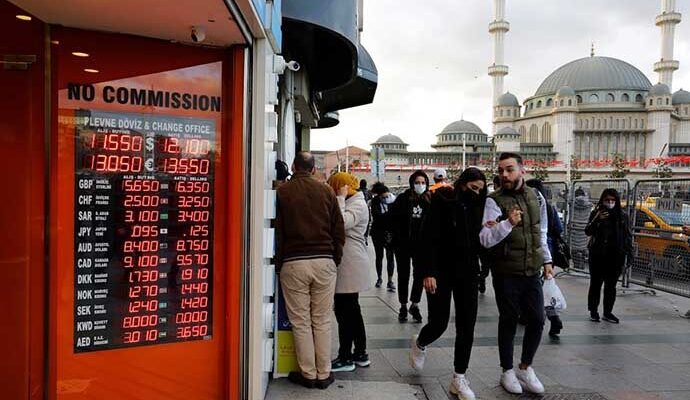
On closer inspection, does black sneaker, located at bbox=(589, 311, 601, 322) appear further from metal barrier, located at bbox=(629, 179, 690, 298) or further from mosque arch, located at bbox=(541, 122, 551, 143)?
mosque arch, located at bbox=(541, 122, 551, 143)

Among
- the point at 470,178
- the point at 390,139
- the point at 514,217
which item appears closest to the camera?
the point at 514,217

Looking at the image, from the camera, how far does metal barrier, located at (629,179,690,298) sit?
8266 millimetres

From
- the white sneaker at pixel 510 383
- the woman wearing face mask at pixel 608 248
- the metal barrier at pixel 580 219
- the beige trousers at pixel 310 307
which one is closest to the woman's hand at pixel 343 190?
the beige trousers at pixel 310 307

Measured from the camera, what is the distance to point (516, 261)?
14.6ft

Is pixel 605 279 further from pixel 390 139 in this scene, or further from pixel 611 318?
pixel 390 139

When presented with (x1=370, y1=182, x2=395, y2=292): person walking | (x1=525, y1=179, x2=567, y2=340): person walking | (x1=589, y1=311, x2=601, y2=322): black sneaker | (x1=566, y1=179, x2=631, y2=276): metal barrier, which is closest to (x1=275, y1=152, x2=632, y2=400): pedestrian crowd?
(x1=525, y1=179, x2=567, y2=340): person walking

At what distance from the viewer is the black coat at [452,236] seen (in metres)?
4.41

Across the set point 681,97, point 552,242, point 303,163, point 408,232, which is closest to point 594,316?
point 552,242

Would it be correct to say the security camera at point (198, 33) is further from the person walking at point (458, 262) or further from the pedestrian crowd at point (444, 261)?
the person walking at point (458, 262)

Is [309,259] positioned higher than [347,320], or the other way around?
Result: [309,259]

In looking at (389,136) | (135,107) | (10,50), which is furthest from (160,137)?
(389,136)

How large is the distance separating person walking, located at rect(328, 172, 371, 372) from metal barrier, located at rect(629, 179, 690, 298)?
18.7ft

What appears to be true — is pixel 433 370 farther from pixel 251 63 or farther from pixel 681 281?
pixel 681 281

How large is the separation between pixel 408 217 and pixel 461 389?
3090mm
